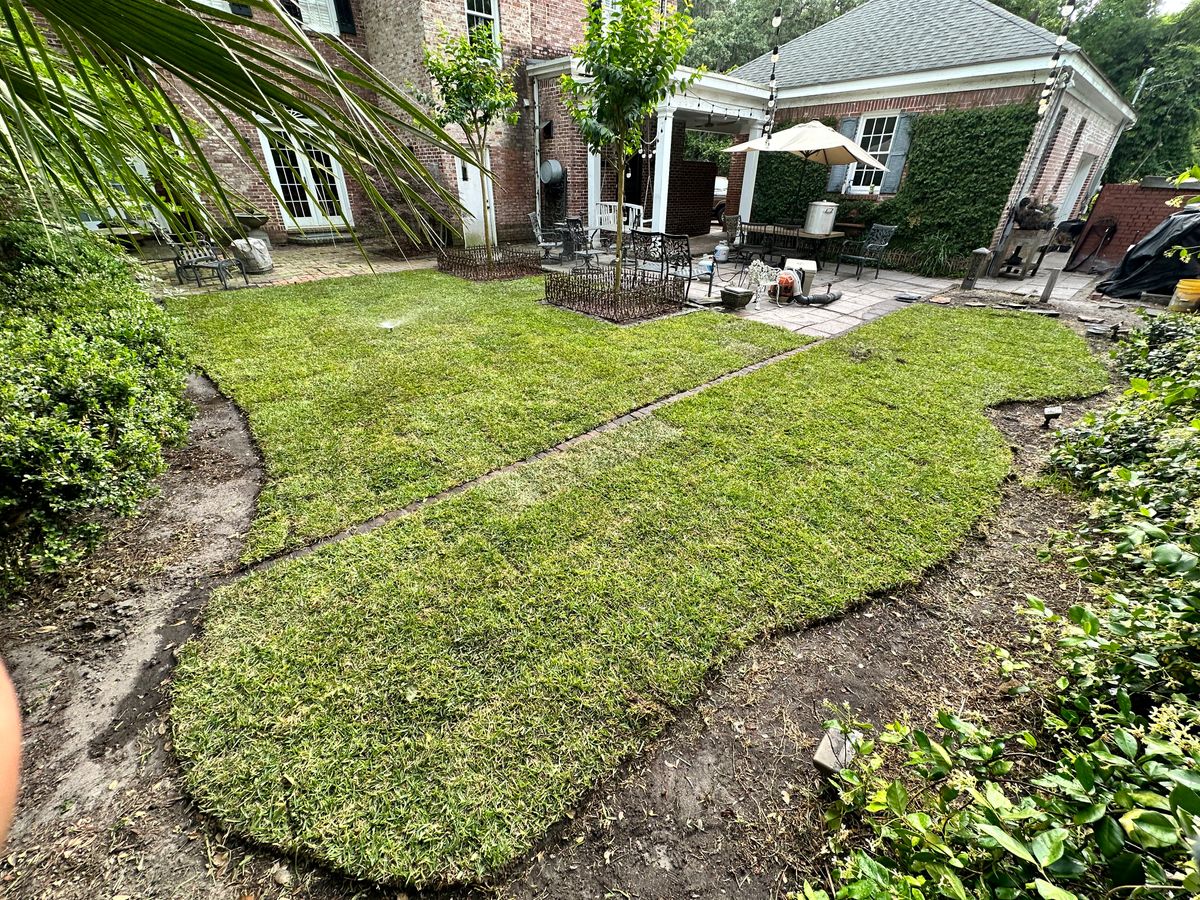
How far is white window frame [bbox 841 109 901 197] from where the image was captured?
10648 millimetres

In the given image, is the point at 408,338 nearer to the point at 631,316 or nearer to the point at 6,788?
the point at 631,316

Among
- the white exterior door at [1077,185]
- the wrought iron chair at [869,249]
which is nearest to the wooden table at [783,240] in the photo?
the wrought iron chair at [869,249]

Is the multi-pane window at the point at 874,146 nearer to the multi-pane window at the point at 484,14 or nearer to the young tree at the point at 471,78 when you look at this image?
the young tree at the point at 471,78

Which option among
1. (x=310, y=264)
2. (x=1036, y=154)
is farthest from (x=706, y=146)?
(x=310, y=264)

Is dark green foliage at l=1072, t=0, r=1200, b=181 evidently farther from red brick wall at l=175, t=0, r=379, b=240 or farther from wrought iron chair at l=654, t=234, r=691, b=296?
red brick wall at l=175, t=0, r=379, b=240

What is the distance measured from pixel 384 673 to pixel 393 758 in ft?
1.32

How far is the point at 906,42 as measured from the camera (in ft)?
35.1

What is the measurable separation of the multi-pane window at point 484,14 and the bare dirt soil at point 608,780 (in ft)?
41.0

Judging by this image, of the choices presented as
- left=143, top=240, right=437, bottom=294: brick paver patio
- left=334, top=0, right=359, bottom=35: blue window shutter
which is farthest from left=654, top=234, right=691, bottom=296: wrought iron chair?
left=334, top=0, right=359, bottom=35: blue window shutter

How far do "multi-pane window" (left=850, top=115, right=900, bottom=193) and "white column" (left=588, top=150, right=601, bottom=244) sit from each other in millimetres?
5865

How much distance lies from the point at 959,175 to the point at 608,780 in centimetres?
1260

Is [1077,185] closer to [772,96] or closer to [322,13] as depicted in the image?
[772,96]

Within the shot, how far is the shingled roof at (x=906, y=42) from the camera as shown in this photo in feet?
30.3

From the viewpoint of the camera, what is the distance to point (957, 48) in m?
9.70
